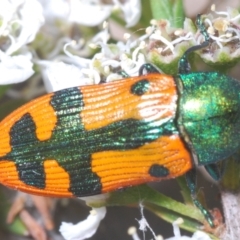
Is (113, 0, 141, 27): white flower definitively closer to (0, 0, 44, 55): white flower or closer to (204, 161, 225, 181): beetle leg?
(0, 0, 44, 55): white flower

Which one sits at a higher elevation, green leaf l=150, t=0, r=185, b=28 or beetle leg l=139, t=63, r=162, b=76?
green leaf l=150, t=0, r=185, b=28

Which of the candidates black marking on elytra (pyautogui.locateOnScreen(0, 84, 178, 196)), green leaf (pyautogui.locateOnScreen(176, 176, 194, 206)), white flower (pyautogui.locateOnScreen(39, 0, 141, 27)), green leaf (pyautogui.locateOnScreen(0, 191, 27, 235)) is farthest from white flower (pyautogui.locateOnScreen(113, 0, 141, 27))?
green leaf (pyautogui.locateOnScreen(0, 191, 27, 235))

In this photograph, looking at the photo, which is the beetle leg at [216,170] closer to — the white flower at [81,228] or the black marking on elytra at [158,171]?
the black marking on elytra at [158,171]

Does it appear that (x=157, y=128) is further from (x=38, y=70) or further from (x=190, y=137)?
(x=38, y=70)

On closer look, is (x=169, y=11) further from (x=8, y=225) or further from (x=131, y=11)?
(x=8, y=225)

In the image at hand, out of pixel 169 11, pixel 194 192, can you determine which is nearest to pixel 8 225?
pixel 194 192

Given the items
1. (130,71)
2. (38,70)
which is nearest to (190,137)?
(130,71)

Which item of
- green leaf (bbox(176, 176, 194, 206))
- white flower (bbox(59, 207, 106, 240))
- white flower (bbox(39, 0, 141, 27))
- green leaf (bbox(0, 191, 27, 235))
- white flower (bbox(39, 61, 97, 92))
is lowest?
green leaf (bbox(0, 191, 27, 235))

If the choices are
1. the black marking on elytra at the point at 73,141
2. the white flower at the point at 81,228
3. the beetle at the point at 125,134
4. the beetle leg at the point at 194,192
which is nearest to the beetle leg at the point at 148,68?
the beetle at the point at 125,134
